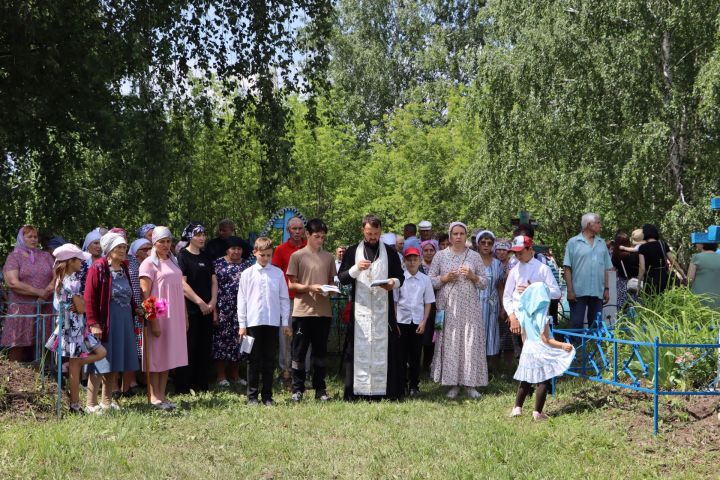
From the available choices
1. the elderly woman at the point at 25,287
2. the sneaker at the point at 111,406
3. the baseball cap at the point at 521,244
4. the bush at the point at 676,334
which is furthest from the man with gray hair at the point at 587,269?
the elderly woman at the point at 25,287

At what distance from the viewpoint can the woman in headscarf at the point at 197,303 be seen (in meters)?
10.2

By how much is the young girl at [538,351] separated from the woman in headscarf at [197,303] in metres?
3.91

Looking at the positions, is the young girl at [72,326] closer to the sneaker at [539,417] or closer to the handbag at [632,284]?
the sneaker at [539,417]

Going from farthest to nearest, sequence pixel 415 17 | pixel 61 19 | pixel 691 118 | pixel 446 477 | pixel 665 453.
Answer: pixel 415 17 → pixel 691 118 → pixel 61 19 → pixel 665 453 → pixel 446 477

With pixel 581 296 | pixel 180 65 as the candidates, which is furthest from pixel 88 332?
pixel 180 65

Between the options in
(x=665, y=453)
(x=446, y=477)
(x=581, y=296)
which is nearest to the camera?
(x=446, y=477)

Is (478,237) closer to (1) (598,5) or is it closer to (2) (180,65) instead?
(2) (180,65)

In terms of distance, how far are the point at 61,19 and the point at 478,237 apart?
7.07 metres

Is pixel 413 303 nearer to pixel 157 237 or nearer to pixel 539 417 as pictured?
pixel 539 417

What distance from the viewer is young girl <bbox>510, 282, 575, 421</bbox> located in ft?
26.4

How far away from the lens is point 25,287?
33.2ft

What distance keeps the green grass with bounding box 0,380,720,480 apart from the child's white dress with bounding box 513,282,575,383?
45 centimetres

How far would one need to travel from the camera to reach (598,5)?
2127 centimetres

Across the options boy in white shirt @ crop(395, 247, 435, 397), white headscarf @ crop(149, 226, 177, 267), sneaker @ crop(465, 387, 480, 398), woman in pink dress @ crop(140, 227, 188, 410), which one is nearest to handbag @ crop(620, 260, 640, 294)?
sneaker @ crop(465, 387, 480, 398)
